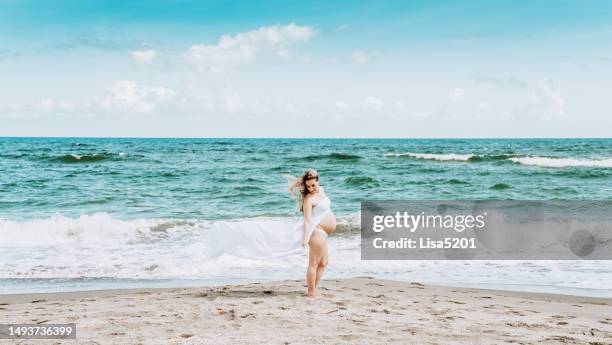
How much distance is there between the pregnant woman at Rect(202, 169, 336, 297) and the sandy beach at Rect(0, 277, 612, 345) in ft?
1.74

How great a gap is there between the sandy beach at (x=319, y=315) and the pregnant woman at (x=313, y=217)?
46 centimetres

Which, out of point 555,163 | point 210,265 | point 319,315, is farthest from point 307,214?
point 555,163

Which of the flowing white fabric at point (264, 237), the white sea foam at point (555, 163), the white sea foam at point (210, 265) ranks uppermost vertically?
the flowing white fabric at point (264, 237)

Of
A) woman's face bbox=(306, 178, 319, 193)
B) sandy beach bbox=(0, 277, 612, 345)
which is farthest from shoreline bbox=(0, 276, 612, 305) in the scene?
woman's face bbox=(306, 178, 319, 193)

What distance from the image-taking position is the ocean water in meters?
9.62

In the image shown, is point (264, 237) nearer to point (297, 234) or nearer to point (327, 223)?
point (297, 234)

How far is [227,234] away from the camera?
705 centimetres

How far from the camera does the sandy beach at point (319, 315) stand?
5.27m

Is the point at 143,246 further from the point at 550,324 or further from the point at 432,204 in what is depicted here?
the point at 432,204

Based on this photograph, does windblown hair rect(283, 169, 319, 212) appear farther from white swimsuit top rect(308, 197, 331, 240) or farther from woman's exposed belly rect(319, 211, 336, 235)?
woman's exposed belly rect(319, 211, 336, 235)

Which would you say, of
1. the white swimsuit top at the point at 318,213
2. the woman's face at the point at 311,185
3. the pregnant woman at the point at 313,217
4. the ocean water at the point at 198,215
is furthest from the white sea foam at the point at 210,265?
the woman's face at the point at 311,185

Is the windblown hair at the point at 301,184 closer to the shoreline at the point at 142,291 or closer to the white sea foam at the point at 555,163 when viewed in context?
the shoreline at the point at 142,291

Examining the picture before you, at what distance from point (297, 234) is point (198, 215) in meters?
10.8

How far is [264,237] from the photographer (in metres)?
6.91
